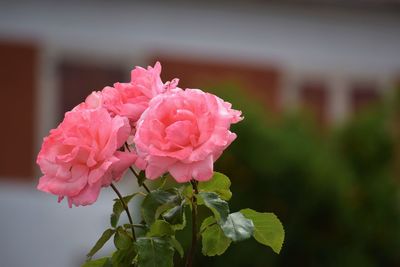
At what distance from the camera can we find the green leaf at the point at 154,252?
6.27ft

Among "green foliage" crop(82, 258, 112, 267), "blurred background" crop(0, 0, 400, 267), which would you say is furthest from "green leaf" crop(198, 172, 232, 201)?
"blurred background" crop(0, 0, 400, 267)

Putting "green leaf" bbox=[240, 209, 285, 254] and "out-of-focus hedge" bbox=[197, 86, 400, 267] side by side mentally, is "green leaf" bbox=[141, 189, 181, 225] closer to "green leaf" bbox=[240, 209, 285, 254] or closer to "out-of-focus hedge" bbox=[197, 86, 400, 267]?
"green leaf" bbox=[240, 209, 285, 254]

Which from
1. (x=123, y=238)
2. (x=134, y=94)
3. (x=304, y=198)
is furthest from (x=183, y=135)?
(x=304, y=198)

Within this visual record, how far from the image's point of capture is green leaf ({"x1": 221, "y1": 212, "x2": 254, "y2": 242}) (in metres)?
1.85

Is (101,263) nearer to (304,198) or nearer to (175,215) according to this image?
(175,215)

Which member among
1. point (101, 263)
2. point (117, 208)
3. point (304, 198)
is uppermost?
point (117, 208)

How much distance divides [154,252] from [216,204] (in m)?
0.13

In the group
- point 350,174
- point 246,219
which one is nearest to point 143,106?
point 246,219

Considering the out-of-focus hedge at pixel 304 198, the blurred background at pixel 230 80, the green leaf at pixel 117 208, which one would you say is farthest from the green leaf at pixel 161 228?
the blurred background at pixel 230 80

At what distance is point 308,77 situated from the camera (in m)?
13.0

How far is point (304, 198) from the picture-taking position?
678cm

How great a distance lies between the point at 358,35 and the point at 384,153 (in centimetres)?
560

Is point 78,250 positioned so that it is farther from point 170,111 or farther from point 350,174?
point 170,111

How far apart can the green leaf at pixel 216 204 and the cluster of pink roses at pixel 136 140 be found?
0.09m
